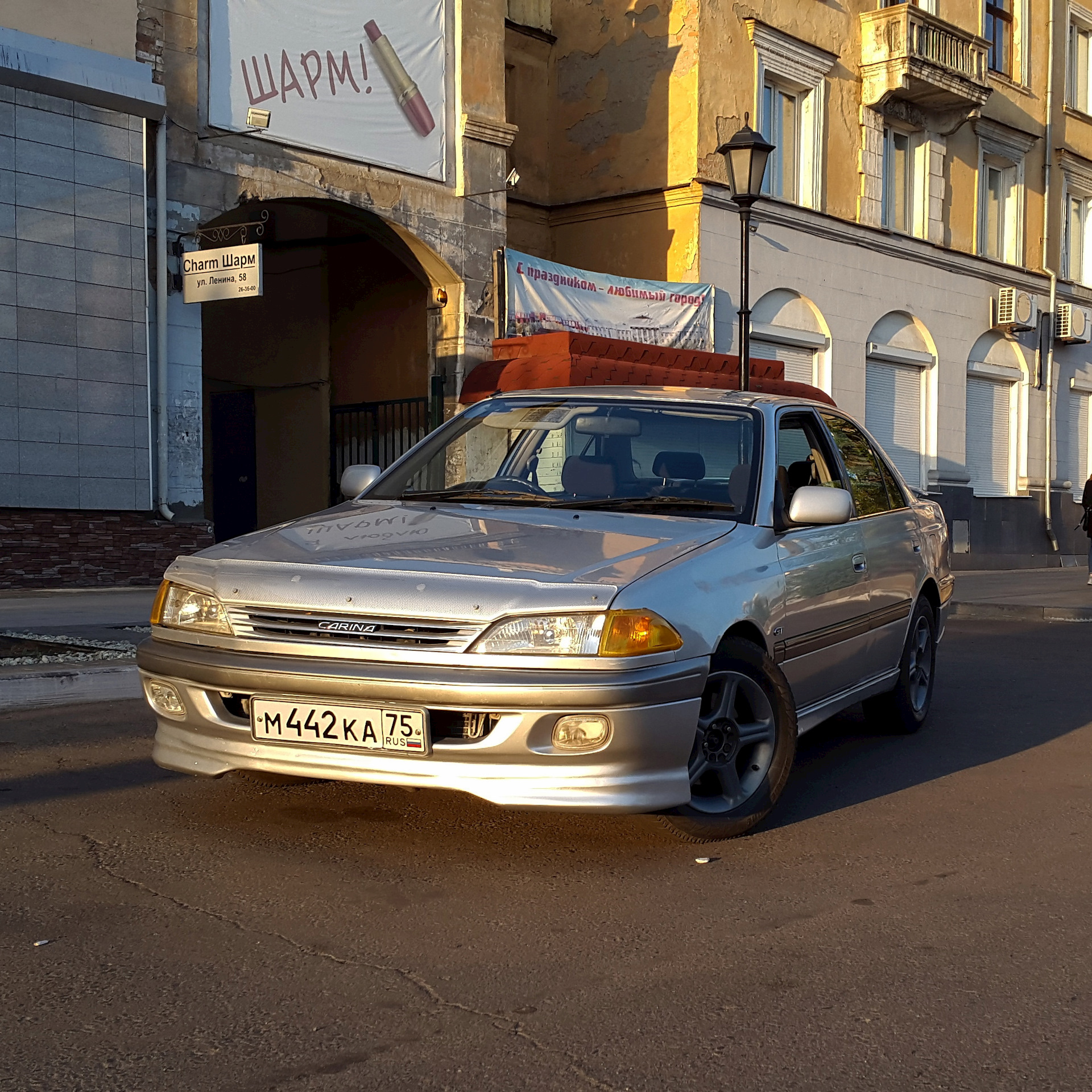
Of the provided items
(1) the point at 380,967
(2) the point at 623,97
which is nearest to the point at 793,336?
(2) the point at 623,97

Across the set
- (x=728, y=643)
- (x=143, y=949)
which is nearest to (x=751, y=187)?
(x=728, y=643)

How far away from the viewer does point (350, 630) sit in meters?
4.23

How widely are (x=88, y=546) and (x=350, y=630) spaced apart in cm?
1043

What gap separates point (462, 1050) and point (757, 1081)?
61 cm

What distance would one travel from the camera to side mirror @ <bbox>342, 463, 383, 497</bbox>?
595cm

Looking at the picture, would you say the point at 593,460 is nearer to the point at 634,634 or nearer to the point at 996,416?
the point at 634,634

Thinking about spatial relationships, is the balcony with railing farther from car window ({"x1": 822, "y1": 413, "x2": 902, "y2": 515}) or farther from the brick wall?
Answer: car window ({"x1": 822, "y1": 413, "x2": 902, "y2": 515})

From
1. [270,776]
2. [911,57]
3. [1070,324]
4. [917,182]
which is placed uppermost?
[911,57]

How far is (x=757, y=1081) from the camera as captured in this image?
111 inches

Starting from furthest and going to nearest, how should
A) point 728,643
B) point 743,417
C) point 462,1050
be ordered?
point 743,417 → point 728,643 → point 462,1050

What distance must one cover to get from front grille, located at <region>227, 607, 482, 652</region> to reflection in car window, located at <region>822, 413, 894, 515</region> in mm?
2727

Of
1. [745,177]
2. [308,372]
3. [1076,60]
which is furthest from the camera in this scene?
[1076,60]

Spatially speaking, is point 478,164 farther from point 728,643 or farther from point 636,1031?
point 636,1031

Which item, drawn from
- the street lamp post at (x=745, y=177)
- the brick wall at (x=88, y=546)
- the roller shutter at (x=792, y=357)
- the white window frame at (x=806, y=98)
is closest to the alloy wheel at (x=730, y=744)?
the street lamp post at (x=745, y=177)
